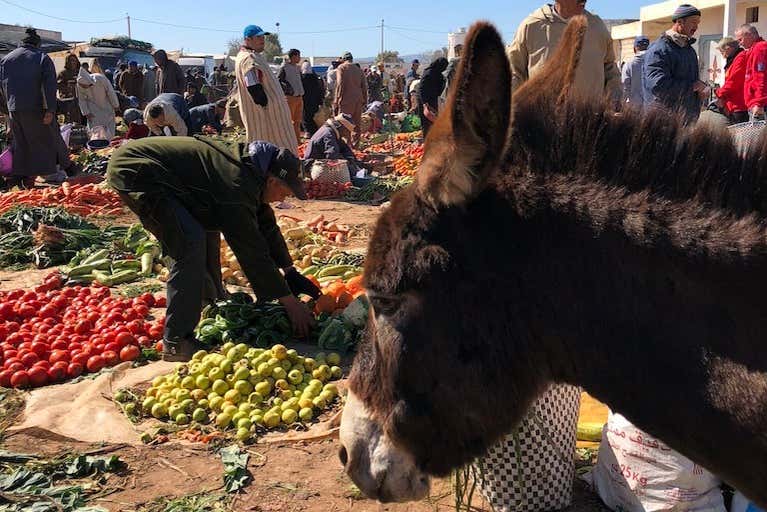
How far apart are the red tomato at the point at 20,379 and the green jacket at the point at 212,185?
5.00 ft

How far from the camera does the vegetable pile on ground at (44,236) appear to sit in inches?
324

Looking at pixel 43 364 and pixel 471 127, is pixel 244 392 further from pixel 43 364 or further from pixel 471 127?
pixel 471 127

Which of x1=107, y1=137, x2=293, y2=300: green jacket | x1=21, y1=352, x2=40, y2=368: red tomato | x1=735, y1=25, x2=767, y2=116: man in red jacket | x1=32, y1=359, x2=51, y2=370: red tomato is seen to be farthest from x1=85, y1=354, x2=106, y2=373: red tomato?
x1=735, y1=25, x2=767, y2=116: man in red jacket

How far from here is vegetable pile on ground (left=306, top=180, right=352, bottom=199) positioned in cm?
1130

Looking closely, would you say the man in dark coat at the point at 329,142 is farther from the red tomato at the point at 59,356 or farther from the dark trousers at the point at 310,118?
the red tomato at the point at 59,356

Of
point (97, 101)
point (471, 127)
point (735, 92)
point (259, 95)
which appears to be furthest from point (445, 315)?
point (97, 101)

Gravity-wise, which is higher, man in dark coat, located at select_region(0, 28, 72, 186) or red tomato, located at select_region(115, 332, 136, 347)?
man in dark coat, located at select_region(0, 28, 72, 186)

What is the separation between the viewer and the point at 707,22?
104ft

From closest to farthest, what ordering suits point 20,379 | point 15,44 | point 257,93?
1. point 20,379
2. point 257,93
3. point 15,44

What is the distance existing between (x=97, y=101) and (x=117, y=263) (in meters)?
11.7

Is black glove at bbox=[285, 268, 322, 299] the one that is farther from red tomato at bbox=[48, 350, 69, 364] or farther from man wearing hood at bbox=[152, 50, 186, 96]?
man wearing hood at bbox=[152, 50, 186, 96]

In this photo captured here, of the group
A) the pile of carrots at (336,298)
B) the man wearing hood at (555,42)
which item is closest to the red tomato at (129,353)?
the pile of carrots at (336,298)

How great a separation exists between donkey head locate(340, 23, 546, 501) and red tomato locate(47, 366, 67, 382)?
13.3 feet

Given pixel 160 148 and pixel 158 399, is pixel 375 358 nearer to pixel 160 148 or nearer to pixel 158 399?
pixel 158 399
